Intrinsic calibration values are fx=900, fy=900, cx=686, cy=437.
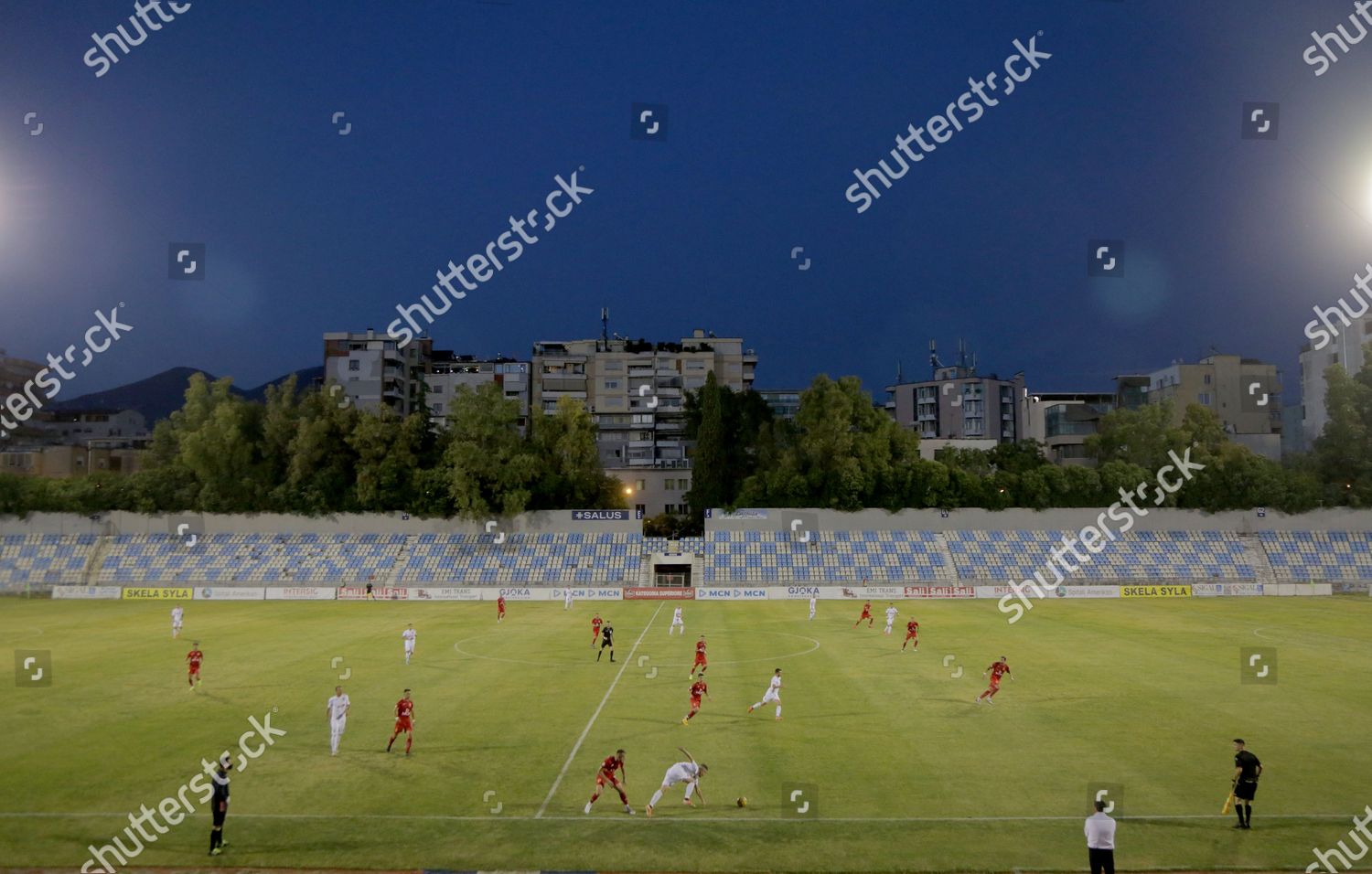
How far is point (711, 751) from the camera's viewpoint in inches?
898

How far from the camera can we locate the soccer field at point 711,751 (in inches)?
655

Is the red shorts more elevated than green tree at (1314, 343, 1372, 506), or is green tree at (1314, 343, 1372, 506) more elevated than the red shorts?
green tree at (1314, 343, 1372, 506)

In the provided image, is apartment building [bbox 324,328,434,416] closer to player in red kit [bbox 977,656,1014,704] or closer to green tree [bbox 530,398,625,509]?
green tree [bbox 530,398,625,509]

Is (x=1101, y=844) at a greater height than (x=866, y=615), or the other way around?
(x=1101, y=844)

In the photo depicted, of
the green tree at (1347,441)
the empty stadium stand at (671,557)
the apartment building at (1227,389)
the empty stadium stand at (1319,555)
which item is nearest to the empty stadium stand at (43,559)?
the empty stadium stand at (671,557)

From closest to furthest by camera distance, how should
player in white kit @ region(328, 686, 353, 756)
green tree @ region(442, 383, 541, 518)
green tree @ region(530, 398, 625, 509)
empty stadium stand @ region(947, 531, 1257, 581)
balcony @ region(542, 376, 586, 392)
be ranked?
1. player in white kit @ region(328, 686, 353, 756)
2. empty stadium stand @ region(947, 531, 1257, 581)
3. green tree @ region(442, 383, 541, 518)
4. green tree @ region(530, 398, 625, 509)
5. balcony @ region(542, 376, 586, 392)

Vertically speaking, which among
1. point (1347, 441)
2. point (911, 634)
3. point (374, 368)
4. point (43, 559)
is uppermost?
point (374, 368)

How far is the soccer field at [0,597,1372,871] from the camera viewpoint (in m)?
16.6

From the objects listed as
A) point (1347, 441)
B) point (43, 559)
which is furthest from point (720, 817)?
point (1347, 441)

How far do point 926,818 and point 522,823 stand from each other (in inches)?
314

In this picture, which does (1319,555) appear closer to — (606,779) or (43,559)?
(606,779)

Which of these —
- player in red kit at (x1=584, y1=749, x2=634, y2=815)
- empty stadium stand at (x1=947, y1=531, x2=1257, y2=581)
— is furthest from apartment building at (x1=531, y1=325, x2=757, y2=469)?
player in red kit at (x1=584, y1=749, x2=634, y2=815)

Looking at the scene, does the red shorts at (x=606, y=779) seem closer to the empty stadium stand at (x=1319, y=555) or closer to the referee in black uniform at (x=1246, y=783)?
the referee in black uniform at (x=1246, y=783)

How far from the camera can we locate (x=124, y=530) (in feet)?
257
